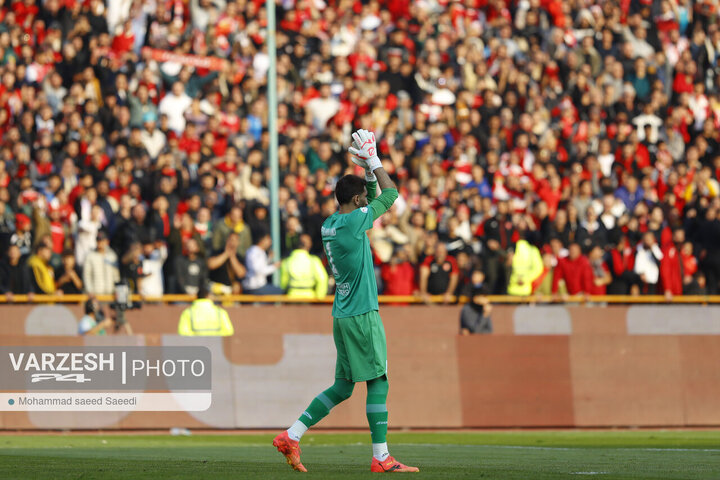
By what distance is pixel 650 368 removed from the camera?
19141mm

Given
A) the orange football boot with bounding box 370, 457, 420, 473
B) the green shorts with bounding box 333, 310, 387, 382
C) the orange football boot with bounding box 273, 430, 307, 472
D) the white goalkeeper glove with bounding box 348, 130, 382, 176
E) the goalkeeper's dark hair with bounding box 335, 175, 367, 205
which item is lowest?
the orange football boot with bounding box 370, 457, 420, 473

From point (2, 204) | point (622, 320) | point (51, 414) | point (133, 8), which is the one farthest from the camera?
point (133, 8)

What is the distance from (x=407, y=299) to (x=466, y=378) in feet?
8.70

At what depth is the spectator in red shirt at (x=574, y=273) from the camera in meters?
21.6

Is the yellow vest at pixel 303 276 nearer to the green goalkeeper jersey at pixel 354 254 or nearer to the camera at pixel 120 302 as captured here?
the camera at pixel 120 302

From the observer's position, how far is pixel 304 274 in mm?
20453

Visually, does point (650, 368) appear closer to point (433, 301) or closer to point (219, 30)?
point (433, 301)

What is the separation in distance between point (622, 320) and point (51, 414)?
369 inches

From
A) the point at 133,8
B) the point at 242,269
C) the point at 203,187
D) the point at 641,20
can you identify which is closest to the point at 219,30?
the point at 133,8

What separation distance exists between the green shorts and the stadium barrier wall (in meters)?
8.32

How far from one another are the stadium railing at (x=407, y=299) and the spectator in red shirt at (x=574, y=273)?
0.18 m

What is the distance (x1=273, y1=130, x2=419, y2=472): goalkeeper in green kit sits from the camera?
9617 mm

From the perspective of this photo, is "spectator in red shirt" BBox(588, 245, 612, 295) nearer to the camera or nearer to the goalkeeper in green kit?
the camera

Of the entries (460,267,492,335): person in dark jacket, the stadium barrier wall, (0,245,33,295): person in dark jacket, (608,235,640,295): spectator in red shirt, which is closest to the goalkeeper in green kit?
the stadium barrier wall
